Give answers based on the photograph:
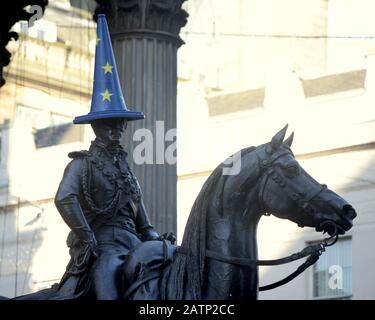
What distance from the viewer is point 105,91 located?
1817 centimetres

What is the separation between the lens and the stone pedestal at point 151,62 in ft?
74.0

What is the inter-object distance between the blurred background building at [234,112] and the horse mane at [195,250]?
72.3ft

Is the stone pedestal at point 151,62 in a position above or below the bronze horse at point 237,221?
above

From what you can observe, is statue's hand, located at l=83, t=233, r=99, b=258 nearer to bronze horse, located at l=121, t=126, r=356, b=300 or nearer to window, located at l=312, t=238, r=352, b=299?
bronze horse, located at l=121, t=126, r=356, b=300

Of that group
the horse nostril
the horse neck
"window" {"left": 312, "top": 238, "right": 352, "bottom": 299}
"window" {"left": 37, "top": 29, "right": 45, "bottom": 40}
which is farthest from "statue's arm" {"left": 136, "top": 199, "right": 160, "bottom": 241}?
"window" {"left": 37, "top": 29, "right": 45, "bottom": 40}

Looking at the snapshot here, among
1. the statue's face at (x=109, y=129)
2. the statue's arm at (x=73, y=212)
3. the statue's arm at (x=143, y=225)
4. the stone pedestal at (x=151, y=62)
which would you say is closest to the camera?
the statue's arm at (x=73, y=212)

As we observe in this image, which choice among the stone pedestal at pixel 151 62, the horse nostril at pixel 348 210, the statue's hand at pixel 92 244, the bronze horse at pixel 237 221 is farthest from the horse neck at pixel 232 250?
the stone pedestal at pixel 151 62

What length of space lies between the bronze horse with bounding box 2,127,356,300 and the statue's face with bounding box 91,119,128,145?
3.56 feet

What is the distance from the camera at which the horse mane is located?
1688 centimetres

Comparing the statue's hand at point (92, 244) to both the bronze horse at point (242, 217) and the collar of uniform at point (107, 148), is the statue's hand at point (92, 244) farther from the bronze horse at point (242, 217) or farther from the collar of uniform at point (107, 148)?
the collar of uniform at point (107, 148)

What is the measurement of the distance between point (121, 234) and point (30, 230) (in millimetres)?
30448

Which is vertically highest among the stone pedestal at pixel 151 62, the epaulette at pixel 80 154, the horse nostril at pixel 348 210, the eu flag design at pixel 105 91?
the stone pedestal at pixel 151 62
